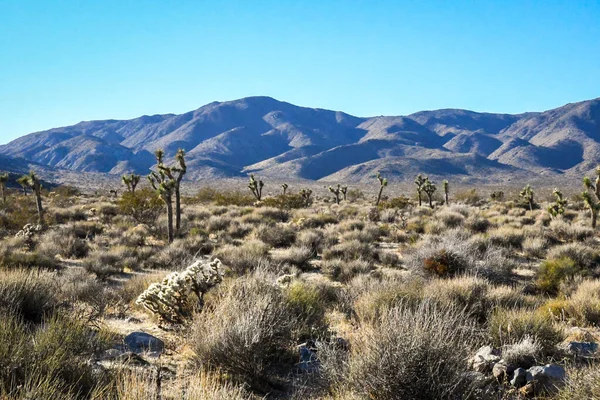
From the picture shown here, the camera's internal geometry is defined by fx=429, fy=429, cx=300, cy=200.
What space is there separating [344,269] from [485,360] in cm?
782

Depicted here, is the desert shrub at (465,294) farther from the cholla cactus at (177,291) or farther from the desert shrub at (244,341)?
the cholla cactus at (177,291)

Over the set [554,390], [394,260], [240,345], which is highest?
[240,345]

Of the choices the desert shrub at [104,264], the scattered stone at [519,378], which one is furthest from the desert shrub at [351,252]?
the scattered stone at [519,378]

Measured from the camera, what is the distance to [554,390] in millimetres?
4512

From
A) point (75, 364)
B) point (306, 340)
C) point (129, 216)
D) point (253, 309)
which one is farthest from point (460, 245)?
point (129, 216)

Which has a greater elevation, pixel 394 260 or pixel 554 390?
pixel 554 390

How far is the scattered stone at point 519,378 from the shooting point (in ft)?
15.7

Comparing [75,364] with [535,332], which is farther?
[535,332]

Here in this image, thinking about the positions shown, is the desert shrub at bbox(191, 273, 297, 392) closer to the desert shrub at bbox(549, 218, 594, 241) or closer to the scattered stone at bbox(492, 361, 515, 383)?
the scattered stone at bbox(492, 361, 515, 383)

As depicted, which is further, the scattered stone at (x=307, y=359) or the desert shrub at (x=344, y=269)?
the desert shrub at (x=344, y=269)

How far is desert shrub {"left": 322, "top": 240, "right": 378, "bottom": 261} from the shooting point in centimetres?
1504

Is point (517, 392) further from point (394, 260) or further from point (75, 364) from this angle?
point (394, 260)

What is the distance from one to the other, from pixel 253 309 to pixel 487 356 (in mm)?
2908

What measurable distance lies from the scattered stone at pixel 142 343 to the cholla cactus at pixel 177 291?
569 mm
